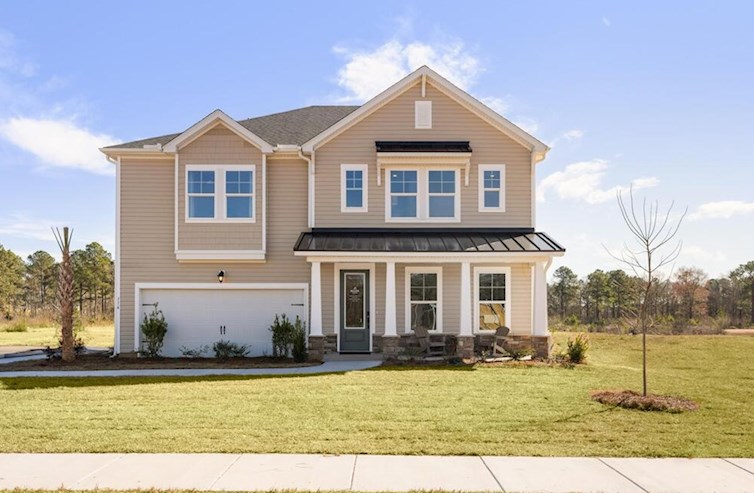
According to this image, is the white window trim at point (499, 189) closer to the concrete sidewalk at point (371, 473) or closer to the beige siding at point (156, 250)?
the beige siding at point (156, 250)

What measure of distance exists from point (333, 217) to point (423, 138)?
370 cm

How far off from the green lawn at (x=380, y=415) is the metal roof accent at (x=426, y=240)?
379 centimetres

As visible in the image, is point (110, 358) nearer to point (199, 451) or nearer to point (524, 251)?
point (199, 451)

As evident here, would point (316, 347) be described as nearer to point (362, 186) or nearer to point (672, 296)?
point (362, 186)

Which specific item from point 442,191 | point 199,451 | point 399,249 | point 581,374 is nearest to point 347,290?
point 399,249

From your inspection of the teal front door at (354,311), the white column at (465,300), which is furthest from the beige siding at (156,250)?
the white column at (465,300)

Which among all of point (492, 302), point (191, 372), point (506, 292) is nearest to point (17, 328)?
point (191, 372)

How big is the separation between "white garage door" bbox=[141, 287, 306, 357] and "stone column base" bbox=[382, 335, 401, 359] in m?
3.10

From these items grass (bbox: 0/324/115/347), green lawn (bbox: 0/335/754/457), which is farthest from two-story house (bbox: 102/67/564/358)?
grass (bbox: 0/324/115/347)

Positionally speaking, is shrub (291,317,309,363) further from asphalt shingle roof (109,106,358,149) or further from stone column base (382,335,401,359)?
asphalt shingle roof (109,106,358,149)

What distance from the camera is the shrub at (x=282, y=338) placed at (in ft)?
53.0

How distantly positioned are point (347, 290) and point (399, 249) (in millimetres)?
2422

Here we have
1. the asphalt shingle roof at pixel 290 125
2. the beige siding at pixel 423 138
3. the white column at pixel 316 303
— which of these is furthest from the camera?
the asphalt shingle roof at pixel 290 125

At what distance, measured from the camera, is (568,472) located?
620cm
